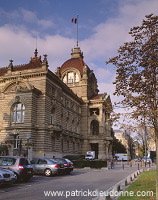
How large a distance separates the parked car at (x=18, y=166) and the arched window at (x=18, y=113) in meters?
21.1

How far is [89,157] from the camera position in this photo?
51.4 metres

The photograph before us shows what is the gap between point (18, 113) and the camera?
39188mm

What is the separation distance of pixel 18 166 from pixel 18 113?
75.4 ft

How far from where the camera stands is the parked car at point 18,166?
16859mm

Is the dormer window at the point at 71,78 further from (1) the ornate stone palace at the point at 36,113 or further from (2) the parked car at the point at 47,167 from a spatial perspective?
(2) the parked car at the point at 47,167

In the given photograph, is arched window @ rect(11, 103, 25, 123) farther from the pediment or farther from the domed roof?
the domed roof

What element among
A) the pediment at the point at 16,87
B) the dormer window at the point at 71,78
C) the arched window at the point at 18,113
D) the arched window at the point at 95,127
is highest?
the dormer window at the point at 71,78

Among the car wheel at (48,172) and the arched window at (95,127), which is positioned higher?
the arched window at (95,127)

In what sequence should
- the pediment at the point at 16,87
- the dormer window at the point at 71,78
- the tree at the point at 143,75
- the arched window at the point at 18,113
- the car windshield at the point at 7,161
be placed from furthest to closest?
1. the dormer window at the point at 71,78
2. the pediment at the point at 16,87
3. the arched window at the point at 18,113
4. the car windshield at the point at 7,161
5. the tree at the point at 143,75

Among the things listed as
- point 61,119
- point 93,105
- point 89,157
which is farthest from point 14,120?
point 93,105

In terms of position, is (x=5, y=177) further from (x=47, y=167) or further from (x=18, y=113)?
(x=18, y=113)

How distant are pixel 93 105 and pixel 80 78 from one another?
7.77 metres

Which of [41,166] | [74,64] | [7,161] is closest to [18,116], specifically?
[41,166]

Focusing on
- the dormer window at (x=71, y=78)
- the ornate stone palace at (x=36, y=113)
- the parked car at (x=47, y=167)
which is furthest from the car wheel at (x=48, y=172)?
the dormer window at (x=71, y=78)
